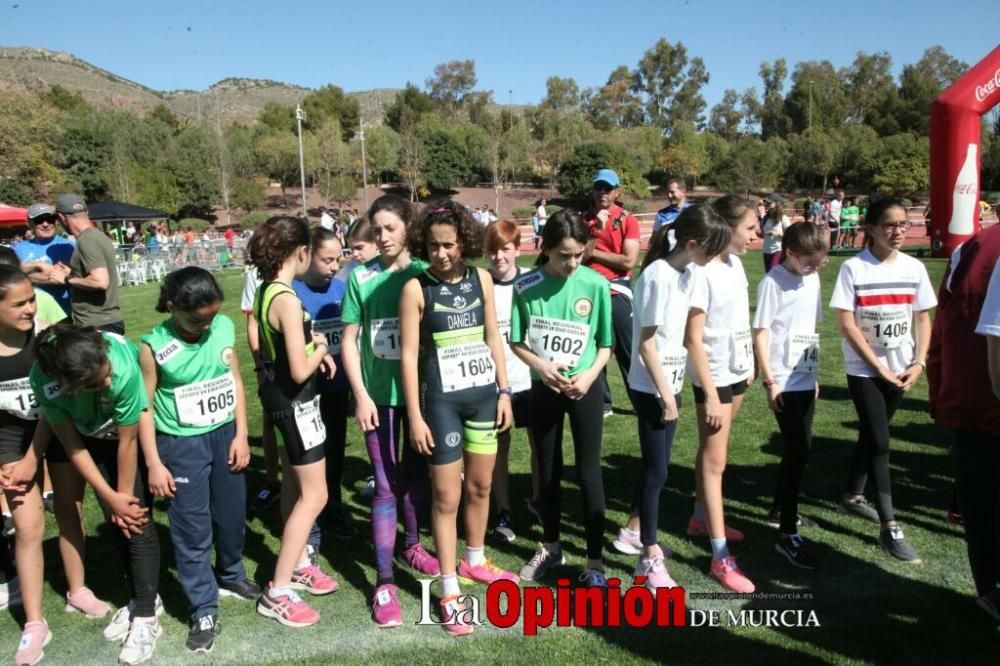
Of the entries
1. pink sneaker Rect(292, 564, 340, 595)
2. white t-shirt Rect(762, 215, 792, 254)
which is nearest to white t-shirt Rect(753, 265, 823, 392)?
pink sneaker Rect(292, 564, 340, 595)

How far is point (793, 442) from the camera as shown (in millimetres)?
3916

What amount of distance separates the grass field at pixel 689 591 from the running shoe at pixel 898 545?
0.05 m

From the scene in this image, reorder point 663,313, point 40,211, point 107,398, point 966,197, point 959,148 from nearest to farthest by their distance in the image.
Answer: point 107,398
point 663,313
point 40,211
point 959,148
point 966,197

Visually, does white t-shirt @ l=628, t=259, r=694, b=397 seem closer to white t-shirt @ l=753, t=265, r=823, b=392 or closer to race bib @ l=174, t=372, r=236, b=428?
A: white t-shirt @ l=753, t=265, r=823, b=392

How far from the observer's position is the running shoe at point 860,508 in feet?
14.3

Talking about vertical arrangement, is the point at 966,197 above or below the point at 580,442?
above

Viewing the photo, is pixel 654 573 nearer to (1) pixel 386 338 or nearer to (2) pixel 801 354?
(2) pixel 801 354

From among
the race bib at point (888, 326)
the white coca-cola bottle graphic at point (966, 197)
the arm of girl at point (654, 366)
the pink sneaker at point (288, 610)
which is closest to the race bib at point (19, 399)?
the pink sneaker at point (288, 610)

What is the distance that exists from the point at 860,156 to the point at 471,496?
61.7 meters

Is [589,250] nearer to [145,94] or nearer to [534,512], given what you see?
[534,512]

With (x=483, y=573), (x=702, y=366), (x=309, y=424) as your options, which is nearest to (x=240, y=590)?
(x=309, y=424)

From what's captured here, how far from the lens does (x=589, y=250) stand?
5660mm

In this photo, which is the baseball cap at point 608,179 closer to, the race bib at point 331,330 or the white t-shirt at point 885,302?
the white t-shirt at point 885,302

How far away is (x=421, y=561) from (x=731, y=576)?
5.42ft
